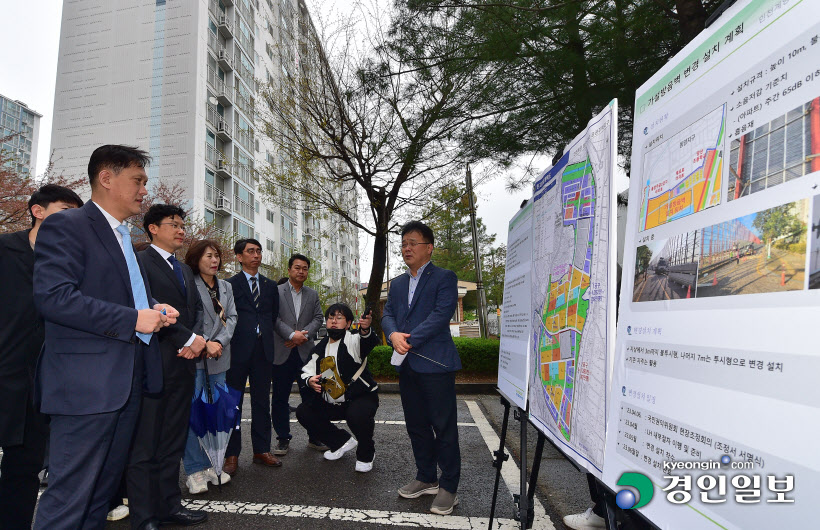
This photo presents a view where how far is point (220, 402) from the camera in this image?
359 centimetres

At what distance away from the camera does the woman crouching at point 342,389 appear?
4.11m

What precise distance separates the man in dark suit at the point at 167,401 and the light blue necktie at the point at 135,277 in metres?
0.63

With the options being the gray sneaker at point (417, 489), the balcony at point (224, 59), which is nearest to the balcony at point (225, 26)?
the balcony at point (224, 59)

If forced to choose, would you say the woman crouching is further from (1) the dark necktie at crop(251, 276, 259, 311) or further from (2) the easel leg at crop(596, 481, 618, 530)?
(2) the easel leg at crop(596, 481, 618, 530)

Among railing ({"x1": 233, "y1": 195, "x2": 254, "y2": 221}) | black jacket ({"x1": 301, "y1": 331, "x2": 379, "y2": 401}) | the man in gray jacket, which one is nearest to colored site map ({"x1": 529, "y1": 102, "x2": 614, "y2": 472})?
black jacket ({"x1": 301, "y1": 331, "x2": 379, "y2": 401})

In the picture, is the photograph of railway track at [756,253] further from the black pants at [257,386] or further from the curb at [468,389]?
the curb at [468,389]

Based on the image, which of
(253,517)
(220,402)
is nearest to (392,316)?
(220,402)

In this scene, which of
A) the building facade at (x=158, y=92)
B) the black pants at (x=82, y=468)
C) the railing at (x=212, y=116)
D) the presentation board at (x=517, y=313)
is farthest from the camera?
the railing at (x=212, y=116)

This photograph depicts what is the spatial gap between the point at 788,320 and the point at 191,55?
29426 millimetres

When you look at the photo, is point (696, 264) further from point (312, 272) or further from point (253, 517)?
point (312, 272)

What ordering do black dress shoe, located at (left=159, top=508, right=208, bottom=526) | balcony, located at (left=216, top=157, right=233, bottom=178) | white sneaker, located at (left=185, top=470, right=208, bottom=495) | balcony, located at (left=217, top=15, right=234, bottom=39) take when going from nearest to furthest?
black dress shoe, located at (left=159, top=508, right=208, bottom=526) < white sneaker, located at (left=185, top=470, right=208, bottom=495) < balcony, located at (left=216, top=157, right=233, bottom=178) < balcony, located at (left=217, top=15, right=234, bottom=39)

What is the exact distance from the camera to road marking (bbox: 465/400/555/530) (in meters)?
3.04

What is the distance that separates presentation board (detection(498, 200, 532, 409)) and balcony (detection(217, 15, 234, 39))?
3062 centimetres

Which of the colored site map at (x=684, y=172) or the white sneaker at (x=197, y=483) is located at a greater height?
the colored site map at (x=684, y=172)
